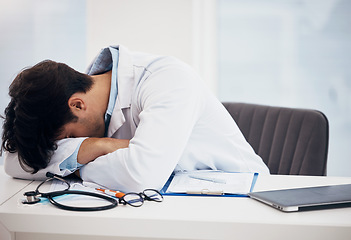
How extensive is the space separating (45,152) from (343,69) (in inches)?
78.0

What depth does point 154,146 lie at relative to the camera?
3.57ft

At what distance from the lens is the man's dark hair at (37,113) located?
116 centimetres

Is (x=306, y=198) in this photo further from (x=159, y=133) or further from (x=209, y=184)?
(x=159, y=133)

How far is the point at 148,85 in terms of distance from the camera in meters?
1.25

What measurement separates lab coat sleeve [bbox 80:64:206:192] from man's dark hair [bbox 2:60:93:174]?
0.44ft

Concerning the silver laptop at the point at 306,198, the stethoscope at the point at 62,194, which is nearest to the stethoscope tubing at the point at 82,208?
the stethoscope at the point at 62,194

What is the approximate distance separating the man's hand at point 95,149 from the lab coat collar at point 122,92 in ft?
0.39

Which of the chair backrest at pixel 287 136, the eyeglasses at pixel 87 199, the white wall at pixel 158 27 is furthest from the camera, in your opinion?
the white wall at pixel 158 27

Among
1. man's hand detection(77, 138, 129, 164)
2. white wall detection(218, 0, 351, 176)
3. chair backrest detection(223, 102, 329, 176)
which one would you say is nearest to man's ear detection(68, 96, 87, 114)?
man's hand detection(77, 138, 129, 164)

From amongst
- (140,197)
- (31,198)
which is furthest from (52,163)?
(140,197)

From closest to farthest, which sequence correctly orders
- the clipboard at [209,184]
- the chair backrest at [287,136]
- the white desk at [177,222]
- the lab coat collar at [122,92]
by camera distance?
the white desk at [177,222] → the clipboard at [209,184] → the lab coat collar at [122,92] → the chair backrest at [287,136]

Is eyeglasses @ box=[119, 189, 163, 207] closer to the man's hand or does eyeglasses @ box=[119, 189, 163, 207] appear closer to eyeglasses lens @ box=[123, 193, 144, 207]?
eyeglasses lens @ box=[123, 193, 144, 207]

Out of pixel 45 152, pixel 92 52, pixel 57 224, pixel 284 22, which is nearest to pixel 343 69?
pixel 284 22

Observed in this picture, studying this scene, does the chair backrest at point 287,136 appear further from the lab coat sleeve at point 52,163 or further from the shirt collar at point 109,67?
the lab coat sleeve at point 52,163
